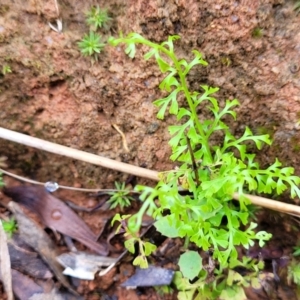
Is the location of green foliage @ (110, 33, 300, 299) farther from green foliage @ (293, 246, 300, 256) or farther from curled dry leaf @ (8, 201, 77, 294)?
curled dry leaf @ (8, 201, 77, 294)

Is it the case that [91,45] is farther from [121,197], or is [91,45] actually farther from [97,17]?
[121,197]

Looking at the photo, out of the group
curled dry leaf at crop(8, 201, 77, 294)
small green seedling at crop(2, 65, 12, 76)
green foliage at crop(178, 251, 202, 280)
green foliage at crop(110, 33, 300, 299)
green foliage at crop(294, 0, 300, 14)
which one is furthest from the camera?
curled dry leaf at crop(8, 201, 77, 294)

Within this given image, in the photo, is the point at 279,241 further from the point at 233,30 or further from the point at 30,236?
the point at 30,236

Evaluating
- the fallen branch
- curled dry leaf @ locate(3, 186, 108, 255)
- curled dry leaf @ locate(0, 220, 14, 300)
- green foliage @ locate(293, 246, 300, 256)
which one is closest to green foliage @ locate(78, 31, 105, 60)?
the fallen branch

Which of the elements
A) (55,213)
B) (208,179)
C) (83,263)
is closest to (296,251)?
(208,179)

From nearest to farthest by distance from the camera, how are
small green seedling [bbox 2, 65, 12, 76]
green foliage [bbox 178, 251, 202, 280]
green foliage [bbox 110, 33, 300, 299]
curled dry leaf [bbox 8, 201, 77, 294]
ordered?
green foliage [bbox 110, 33, 300, 299]
green foliage [bbox 178, 251, 202, 280]
small green seedling [bbox 2, 65, 12, 76]
curled dry leaf [bbox 8, 201, 77, 294]

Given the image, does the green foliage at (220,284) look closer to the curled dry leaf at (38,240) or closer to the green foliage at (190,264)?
the green foliage at (190,264)

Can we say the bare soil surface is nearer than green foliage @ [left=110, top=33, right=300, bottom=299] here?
No
